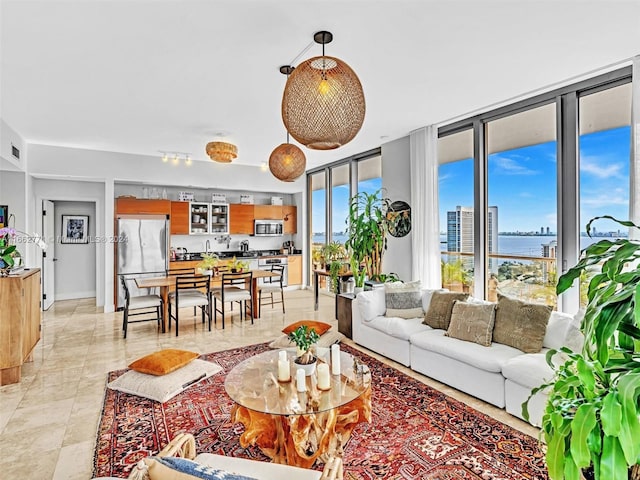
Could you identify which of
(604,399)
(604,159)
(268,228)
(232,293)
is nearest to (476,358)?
(604,399)

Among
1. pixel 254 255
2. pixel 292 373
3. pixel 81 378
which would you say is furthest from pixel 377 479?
pixel 254 255

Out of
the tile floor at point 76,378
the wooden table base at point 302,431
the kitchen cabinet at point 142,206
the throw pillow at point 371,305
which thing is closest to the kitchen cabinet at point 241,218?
the kitchen cabinet at point 142,206

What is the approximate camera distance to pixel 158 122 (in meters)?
4.69

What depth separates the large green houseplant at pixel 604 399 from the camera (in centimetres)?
105

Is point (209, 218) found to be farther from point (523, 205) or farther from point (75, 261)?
point (523, 205)

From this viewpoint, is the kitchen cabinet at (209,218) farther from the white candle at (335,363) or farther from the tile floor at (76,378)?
the white candle at (335,363)

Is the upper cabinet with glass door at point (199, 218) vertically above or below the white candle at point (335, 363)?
above

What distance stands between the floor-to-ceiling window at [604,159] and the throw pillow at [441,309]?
121cm

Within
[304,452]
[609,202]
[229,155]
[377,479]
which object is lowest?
[377,479]

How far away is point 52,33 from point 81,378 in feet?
10.2

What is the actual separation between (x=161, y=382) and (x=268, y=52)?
3.02 meters

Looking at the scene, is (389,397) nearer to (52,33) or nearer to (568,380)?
(568,380)

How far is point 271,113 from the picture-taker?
4406 millimetres

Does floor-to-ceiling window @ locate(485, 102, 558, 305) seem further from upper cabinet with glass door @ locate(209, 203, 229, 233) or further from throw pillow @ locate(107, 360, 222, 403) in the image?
upper cabinet with glass door @ locate(209, 203, 229, 233)
